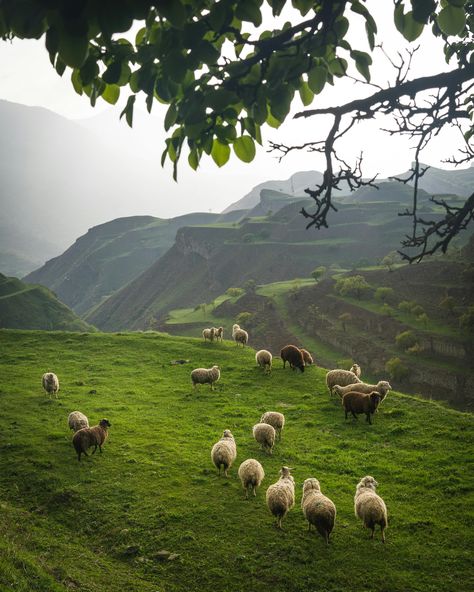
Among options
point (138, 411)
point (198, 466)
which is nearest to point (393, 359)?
point (138, 411)

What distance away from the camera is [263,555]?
32.8ft

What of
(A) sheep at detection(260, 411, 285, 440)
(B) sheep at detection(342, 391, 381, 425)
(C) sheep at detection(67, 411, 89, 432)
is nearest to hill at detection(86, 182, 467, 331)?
(B) sheep at detection(342, 391, 381, 425)

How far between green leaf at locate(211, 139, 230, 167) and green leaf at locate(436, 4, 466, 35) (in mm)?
1519

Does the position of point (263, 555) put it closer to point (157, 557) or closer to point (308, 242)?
point (157, 557)

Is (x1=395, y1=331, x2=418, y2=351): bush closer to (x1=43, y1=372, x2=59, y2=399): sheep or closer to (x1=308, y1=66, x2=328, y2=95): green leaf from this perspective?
(x1=43, y1=372, x2=59, y2=399): sheep

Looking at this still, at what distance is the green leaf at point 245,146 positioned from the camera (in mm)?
3053

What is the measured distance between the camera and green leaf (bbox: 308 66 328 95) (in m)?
3.09

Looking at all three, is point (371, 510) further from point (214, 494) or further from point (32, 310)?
point (32, 310)

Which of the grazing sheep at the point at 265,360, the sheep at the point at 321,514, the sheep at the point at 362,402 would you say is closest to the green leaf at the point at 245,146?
the sheep at the point at 321,514

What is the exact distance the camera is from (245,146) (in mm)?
3055

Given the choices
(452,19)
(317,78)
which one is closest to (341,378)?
(317,78)

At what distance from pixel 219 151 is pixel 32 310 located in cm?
9976

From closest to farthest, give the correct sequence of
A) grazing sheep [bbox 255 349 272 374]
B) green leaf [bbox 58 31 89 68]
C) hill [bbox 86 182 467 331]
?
green leaf [bbox 58 31 89 68] < grazing sheep [bbox 255 349 272 374] < hill [bbox 86 182 467 331]

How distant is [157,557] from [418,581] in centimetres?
569
